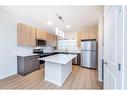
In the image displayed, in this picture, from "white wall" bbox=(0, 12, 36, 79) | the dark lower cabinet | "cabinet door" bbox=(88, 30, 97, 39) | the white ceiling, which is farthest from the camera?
"cabinet door" bbox=(88, 30, 97, 39)

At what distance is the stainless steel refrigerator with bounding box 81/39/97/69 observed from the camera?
4840 millimetres

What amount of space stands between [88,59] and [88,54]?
0.92 feet

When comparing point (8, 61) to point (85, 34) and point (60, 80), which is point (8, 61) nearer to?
point (60, 80)

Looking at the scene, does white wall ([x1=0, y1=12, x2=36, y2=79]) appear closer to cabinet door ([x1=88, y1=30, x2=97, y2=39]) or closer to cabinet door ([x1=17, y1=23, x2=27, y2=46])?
cabinet door ([x1=17, y1=23, x2=27, y2=46])

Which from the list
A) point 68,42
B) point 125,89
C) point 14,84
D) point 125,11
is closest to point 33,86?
point 14,84

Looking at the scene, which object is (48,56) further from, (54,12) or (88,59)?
(88,59)

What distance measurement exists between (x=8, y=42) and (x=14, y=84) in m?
1.60

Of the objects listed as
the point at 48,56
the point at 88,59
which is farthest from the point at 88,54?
the point at 48,56

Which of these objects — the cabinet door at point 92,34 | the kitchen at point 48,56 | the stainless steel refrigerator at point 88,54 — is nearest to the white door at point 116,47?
the kitchen at point 48,56

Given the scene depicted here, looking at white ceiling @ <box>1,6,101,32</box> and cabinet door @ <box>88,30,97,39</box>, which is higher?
white ceiling @ <box>1,6,101,32</box>

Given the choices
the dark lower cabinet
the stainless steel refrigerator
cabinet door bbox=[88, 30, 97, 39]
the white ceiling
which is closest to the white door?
the white ceiling

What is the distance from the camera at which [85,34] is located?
5.24 m

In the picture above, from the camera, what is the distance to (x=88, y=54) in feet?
16.4
